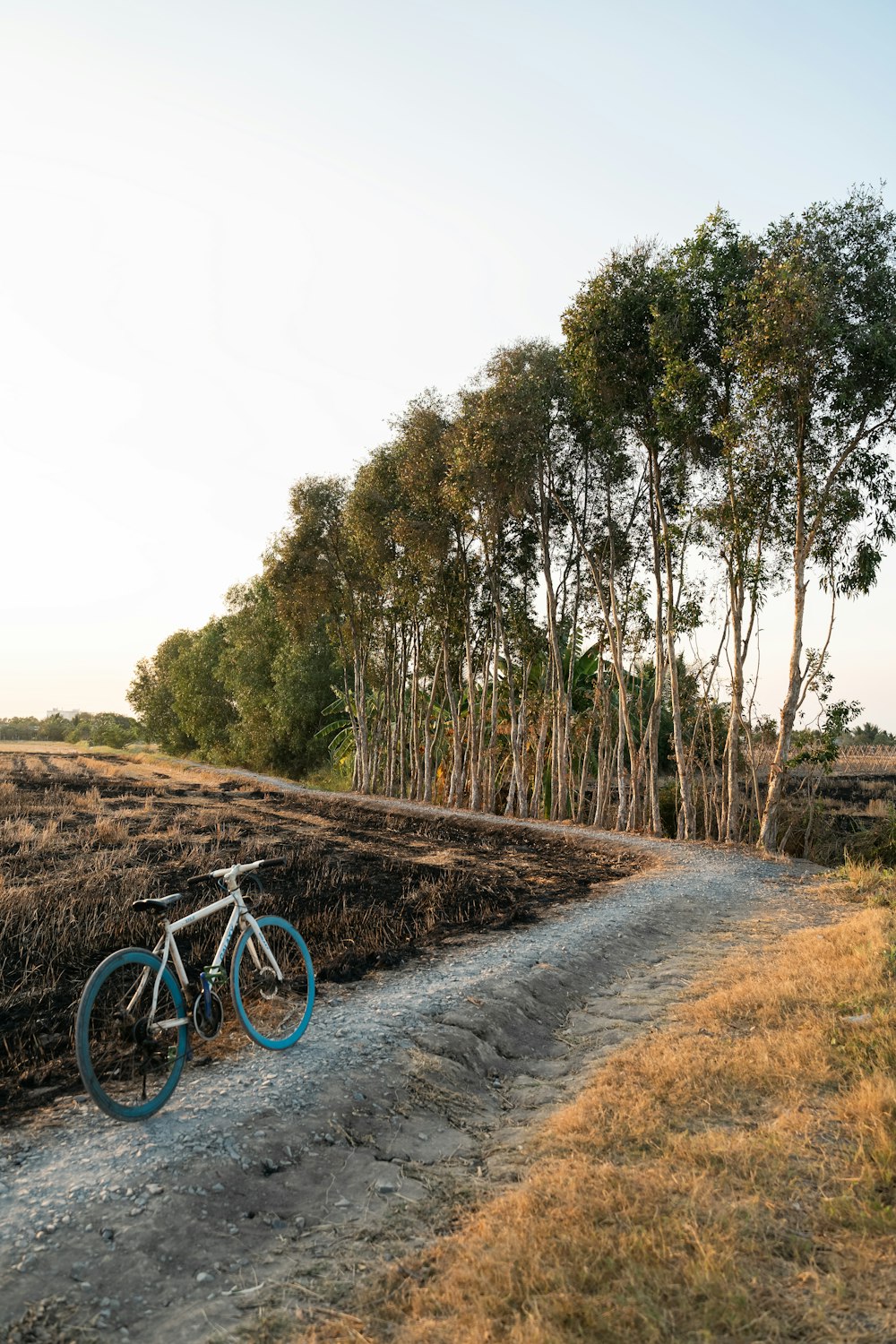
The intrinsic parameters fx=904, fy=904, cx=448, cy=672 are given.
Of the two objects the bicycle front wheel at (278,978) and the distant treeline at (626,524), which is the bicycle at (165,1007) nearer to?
the bicycle front wheel at (278,978)

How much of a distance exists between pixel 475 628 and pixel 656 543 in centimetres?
863

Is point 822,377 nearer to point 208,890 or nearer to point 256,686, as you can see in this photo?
point 208,890

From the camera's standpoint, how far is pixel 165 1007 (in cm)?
491

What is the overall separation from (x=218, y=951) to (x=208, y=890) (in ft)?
18.9

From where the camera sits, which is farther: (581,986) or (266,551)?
(266,551)

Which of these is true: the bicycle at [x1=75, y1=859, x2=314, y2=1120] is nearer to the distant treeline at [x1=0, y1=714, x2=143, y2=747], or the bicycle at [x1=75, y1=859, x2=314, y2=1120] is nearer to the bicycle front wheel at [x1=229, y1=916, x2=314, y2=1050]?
the bicycle front wheel at [x1=229, y1=916, x2=314, y2=1050]

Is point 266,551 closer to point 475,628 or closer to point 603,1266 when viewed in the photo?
point 475,628

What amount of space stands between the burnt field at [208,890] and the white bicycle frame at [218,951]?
84 cm

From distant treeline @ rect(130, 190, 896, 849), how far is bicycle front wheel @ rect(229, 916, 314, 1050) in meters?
10.9

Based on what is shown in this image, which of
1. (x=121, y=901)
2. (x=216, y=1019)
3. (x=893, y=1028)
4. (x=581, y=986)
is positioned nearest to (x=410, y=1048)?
(x=216, y=1019)

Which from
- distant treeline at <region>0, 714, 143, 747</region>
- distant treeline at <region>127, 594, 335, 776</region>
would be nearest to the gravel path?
distant treeline at <region>127, 594, 335, 776</region>

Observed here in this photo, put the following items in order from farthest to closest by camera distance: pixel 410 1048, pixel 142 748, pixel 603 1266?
pixel 142 748 < pixel 410 1048 < pixel 603 1266

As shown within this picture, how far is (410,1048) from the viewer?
19.1 ft

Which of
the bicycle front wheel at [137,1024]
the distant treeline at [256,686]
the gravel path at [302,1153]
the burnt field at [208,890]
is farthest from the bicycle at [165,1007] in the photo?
the distant treeline at [256,686]
